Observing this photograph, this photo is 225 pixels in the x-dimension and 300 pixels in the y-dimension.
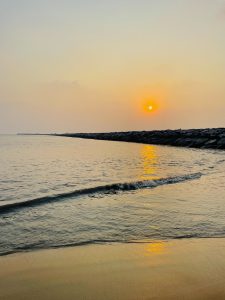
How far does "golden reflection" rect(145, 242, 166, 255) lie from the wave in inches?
146

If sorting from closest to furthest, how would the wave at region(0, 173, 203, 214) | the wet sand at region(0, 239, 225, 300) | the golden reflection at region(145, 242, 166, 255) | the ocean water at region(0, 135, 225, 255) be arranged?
the wet sand at region(0, 239, 225, 300) → the golden reflection at region(145, 242, 166, 255) → the ocean water at region(0, 135, 225, 255) → the wave at region(0, 173, 203, 214)

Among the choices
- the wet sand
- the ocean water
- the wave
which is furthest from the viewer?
the wave

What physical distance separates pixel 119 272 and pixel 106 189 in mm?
6605

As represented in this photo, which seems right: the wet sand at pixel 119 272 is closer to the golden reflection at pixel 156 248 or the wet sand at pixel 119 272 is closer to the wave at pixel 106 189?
the golden reflection at pixel 156 248

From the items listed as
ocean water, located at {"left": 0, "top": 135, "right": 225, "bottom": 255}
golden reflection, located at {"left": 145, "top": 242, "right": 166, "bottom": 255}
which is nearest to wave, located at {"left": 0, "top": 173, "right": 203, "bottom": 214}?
ocean water, located at {"left": 0, "top": 135, "right": 225, "bottom": 255}

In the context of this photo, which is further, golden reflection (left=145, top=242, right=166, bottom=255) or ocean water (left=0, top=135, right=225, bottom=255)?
ocean water (left=0, top=135, right=225, bottom=255)

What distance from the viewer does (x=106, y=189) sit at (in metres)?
10.5

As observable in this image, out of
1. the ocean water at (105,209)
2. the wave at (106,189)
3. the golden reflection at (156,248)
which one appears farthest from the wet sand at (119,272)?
the wave at (106,189)

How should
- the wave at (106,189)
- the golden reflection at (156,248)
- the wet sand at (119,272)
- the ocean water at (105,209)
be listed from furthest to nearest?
the wave at (106,189)
the ocean water at (105,209)
the golden reflection at (156,248)
the wet sand at (119,272)

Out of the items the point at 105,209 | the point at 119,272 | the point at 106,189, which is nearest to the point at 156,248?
the point at 119,272

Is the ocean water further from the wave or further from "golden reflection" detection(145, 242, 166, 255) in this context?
"golden reflection" detection(145, 242, 166, 255)

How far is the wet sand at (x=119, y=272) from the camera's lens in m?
3.34

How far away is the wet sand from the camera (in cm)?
334

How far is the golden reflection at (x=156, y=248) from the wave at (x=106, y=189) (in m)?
3.71
